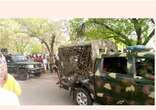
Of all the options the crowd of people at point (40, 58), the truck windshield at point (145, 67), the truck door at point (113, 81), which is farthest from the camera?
the crowd of people at point (40, 58)

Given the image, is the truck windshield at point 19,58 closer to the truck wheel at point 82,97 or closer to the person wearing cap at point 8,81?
the person wearing cap at point 8,81

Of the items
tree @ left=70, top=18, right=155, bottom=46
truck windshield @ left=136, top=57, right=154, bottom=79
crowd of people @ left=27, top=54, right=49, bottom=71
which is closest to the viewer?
truck windshield @ left=136, top=57, right=154, bottom=79

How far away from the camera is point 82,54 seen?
13.1 feet

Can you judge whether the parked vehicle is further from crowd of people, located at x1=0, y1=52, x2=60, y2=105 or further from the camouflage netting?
the camouflage netting

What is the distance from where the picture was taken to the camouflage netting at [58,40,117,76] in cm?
394

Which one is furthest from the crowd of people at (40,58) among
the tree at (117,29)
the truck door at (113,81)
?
the truck door at (113,81)

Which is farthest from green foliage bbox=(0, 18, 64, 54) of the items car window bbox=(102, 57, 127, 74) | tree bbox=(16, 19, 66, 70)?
car window bbox=(102, 57, 127, 74)

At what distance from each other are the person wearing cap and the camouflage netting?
64 cm

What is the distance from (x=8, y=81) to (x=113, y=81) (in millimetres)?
1351

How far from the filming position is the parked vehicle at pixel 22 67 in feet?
13.0

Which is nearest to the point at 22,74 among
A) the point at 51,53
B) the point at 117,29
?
the point at 51,53

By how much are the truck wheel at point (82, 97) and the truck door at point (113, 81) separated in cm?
13
